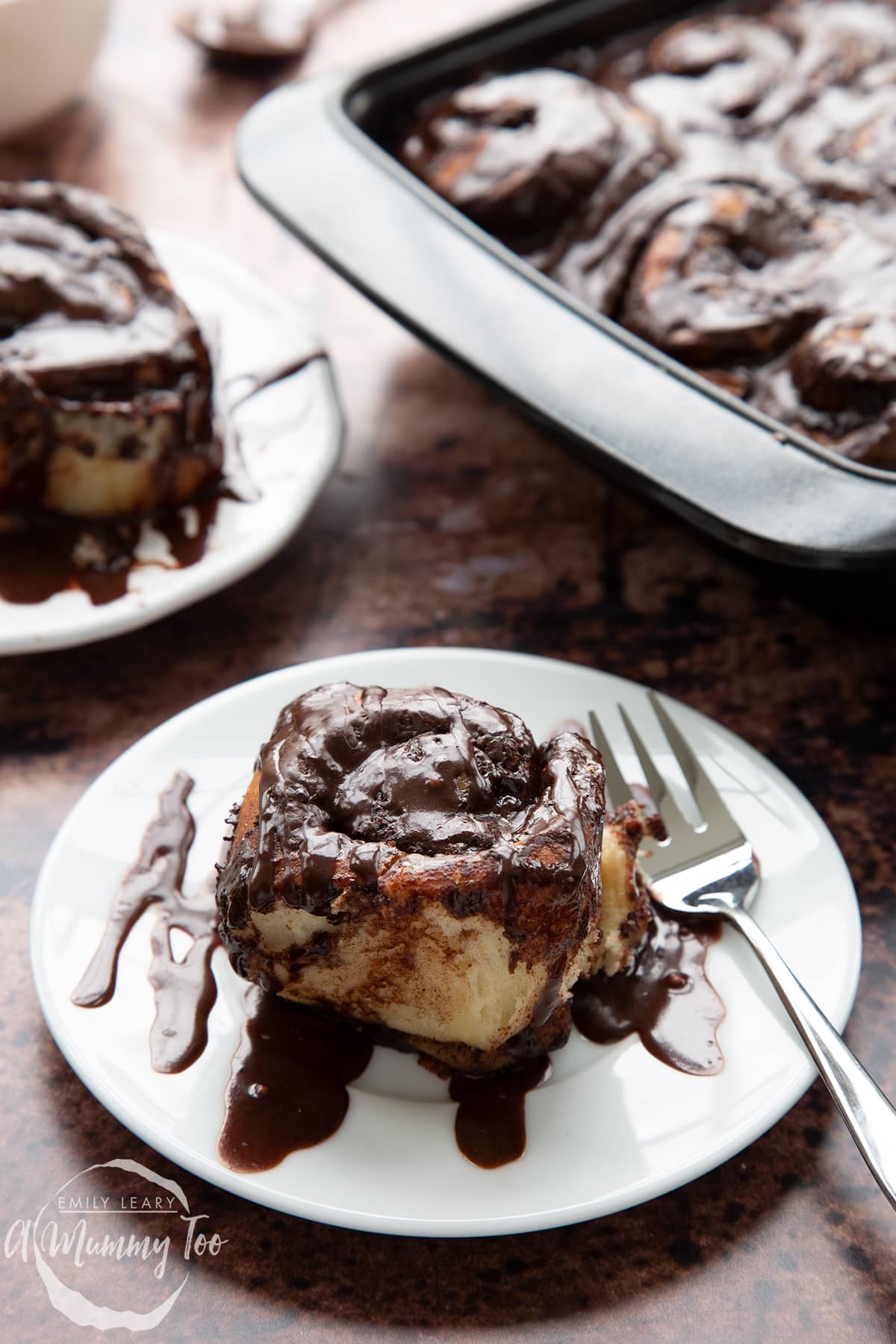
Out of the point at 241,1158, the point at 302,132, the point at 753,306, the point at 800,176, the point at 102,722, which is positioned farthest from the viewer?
the point at 800,176

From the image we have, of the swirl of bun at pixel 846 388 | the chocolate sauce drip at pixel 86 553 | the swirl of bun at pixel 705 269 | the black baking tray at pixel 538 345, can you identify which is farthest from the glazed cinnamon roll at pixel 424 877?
the swirl of bun at pixel 705 269

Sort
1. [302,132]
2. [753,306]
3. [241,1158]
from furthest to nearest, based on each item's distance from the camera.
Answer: [302,132] < [753,306] < [241,1158]

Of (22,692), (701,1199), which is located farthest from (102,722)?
(701,1199)

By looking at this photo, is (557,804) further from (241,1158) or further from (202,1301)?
(202,1301)

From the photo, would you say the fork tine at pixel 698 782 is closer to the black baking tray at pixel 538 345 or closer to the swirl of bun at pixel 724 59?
the black baking tray at pixel 538 345

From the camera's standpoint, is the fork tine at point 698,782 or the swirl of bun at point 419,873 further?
the fork tine at point 698,782

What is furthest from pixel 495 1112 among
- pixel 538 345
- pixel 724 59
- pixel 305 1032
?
pixel 724 59
